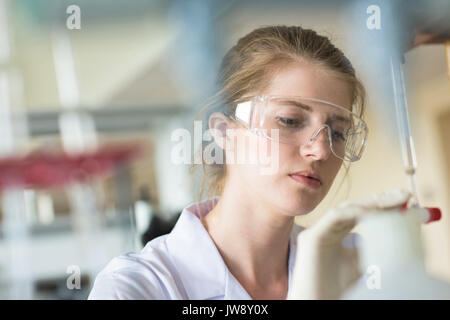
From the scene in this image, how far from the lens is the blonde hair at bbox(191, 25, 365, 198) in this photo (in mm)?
735

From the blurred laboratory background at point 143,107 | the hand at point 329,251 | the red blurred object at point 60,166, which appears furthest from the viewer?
the red blurred object at point 60,166

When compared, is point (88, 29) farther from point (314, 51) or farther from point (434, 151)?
point (434, 151)

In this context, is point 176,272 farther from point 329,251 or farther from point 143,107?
point 143,107

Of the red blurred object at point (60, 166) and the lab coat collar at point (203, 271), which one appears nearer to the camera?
the lab coat collar at point (203, 271)

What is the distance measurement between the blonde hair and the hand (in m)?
0.09

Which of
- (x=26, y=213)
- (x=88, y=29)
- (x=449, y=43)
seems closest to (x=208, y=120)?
(x=88, y=29)

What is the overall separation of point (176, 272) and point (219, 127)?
0.68 feet

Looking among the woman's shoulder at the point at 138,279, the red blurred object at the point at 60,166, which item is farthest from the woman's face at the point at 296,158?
the red blurred object at the point at 60,166

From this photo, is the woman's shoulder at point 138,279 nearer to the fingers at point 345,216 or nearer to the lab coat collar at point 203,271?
the lab coat collar at point 203,271

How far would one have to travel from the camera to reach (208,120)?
78 cm

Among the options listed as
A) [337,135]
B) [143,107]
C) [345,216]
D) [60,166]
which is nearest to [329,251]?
[345,216]

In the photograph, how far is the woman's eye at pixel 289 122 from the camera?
728 millimetres

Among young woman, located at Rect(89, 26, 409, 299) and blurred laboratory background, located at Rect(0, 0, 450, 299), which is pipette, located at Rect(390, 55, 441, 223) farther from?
young woman, located at Rect(89, 26, 409, 299)
